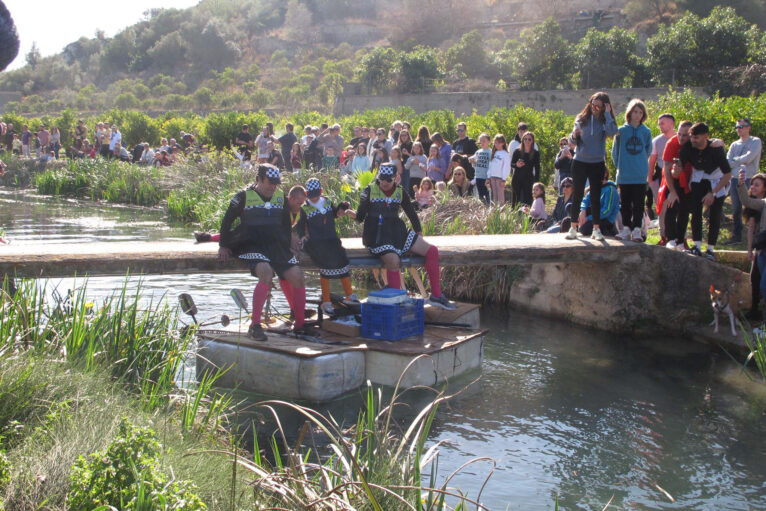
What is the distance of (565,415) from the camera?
28.2 feet

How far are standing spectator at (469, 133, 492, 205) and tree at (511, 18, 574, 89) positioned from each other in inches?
1312

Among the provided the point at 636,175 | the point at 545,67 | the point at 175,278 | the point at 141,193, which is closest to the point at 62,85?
the point at 545,67

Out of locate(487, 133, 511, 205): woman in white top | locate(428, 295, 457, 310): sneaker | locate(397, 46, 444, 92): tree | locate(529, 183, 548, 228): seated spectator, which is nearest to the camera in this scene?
locate(428, 295, 457, 310): sneaker

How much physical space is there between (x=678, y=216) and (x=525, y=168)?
3.76m

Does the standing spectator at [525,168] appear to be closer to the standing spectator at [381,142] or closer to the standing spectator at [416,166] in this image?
the standing spectator at [416,166]

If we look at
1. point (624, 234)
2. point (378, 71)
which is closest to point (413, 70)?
point (378, 71)

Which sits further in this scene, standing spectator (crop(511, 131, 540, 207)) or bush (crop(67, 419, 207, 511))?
standing spectator (crop(511, 131, 540, 207))

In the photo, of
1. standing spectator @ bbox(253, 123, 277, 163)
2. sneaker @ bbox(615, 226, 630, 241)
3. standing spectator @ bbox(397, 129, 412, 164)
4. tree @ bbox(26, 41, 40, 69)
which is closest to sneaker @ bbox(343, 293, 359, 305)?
sneaker @ bbox(615, 226, 630, 241)

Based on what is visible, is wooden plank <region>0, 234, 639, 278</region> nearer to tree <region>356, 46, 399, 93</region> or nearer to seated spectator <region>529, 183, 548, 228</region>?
seated spectator <region>529, 183, 548, 228</region>

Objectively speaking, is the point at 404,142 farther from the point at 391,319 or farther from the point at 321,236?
the point at 391,319

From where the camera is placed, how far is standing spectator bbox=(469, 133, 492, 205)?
1498 centimetres

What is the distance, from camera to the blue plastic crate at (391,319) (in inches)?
347

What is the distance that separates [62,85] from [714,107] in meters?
98.8

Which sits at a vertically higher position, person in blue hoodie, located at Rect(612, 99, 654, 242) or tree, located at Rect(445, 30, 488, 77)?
tree, located at Rect(445, 30, 488, 77)
